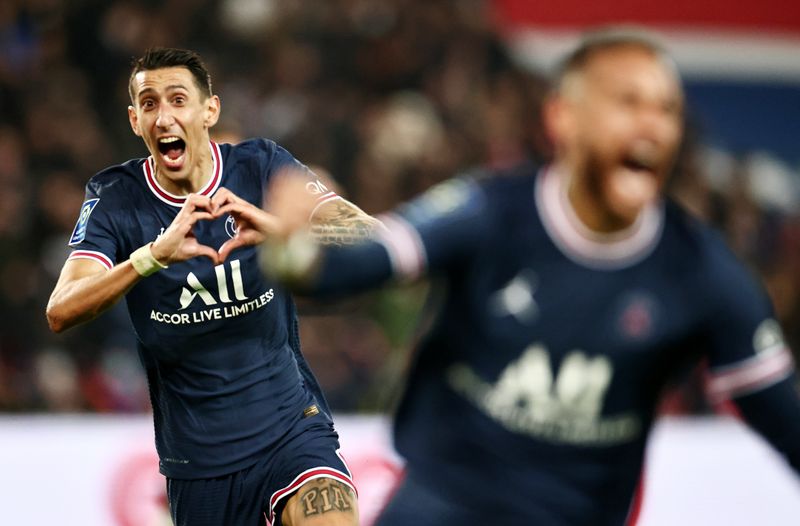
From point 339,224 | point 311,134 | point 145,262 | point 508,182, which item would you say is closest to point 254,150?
point 145,262

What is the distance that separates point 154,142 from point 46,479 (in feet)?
10.4

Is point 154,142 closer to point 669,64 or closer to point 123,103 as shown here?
point 669,64

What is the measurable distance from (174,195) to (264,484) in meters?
0.97

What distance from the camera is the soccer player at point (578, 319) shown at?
2.85m

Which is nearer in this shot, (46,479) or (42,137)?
(46,479)

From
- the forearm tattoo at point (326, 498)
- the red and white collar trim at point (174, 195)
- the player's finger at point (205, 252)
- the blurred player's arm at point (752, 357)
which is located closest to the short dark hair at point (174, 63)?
the red and white collar trim at point (174, 195)

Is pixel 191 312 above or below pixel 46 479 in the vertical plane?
above

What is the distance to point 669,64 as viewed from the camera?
9.55ft

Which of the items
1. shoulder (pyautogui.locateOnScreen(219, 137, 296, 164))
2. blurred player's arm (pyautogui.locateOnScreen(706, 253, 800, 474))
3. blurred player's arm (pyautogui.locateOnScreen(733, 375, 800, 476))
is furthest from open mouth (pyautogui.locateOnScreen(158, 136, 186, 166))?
blurred player's arm (pyautogui.locateOnScreen(733, 375, 800, 476))

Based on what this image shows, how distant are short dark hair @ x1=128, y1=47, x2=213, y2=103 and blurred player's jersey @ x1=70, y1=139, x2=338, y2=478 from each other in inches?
11.5

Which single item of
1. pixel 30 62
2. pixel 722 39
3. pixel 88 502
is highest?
pixel 30 62

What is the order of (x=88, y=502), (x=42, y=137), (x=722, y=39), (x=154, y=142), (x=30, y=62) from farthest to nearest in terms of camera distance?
1. (x=722, y=39)
2. (x=30, y=62)
3. (x=42, y=137)
4. (x=88, y=502)
5. (x=154, y=142)

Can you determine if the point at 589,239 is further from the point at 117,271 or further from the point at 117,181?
the point at 117,181

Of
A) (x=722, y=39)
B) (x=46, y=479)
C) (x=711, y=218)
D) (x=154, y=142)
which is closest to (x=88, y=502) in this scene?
(x=46, y=479)
